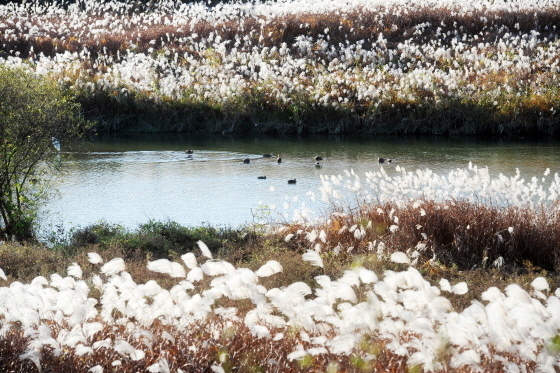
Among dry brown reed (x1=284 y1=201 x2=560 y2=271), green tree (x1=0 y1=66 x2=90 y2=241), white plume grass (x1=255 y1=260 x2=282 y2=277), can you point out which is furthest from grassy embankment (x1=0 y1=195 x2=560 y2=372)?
white plume grass (x1=255 y1=260 x2=282 y2=277)

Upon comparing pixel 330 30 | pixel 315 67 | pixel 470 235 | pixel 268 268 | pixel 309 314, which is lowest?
pixel 470 235

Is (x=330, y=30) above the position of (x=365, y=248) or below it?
above

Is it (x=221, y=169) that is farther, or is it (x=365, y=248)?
(x=221, y=169)

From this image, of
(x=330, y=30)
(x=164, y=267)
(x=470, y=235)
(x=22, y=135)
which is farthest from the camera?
(x=330, y=30)

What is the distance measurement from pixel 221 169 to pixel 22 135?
6.62 m

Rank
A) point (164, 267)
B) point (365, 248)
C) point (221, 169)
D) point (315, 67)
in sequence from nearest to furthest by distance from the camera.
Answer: point (164, 267)
point (365, 248)
point (221, 169)
point (315, 67)

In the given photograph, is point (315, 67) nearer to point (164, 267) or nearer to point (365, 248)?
point (365, 248)

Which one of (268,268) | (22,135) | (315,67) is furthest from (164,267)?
(315,67)

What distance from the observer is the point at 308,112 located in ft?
72.8

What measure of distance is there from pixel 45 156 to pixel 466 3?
2498 centimetres

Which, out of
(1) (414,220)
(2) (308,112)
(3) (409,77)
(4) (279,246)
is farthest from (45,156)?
(3) (409,77)

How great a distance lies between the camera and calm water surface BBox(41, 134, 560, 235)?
11.5 meters

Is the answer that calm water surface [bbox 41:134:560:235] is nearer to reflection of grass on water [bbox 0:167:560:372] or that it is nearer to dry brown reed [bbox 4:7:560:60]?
reflection of grass on water [bbox 0:167:560:372]

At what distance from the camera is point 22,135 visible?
9648 mm
